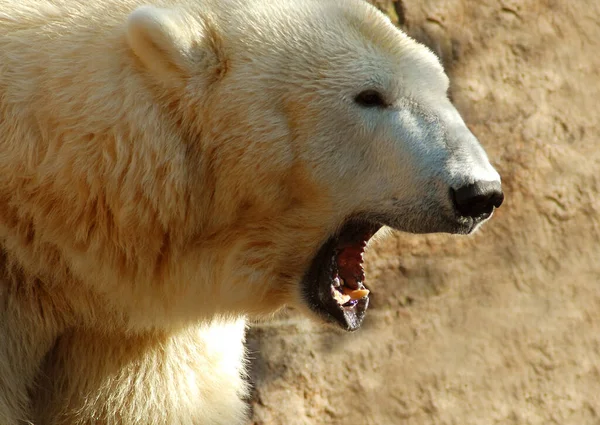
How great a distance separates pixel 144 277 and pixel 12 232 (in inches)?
17.4

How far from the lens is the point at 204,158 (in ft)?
10.2

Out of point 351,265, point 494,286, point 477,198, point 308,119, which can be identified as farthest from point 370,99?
point 494,286

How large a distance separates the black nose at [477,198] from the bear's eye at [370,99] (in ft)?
1.22

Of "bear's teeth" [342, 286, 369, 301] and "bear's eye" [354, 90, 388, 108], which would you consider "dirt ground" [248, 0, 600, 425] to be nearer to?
"bear's teeth" [342, 286, 369, 301]

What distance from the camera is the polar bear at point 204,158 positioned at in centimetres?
304

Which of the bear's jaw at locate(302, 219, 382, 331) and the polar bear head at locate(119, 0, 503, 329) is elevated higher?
the polar bear head at locate(119, 0, 503, 329)

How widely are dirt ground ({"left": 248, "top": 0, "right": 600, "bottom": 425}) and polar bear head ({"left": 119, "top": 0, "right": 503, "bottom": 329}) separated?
168 cm

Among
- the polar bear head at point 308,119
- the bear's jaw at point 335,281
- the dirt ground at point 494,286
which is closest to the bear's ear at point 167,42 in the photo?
the polar bear head at point 308,119

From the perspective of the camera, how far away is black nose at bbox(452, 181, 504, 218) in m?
2.90

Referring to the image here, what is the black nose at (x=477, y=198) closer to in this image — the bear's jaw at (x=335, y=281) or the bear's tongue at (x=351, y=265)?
the bear's jaw at (x=335, y=281)

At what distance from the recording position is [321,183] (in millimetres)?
3094

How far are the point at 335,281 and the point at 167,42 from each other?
38.6 inches

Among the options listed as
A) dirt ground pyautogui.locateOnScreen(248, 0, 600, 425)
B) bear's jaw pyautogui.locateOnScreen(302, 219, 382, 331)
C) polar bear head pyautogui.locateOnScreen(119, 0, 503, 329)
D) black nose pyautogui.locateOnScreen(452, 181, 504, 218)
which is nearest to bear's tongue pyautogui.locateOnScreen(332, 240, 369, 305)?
bear's jaw pyautogui.locateOnScreen(302, 219, 382, 331)

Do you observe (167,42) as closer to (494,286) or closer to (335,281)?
(335,281)
